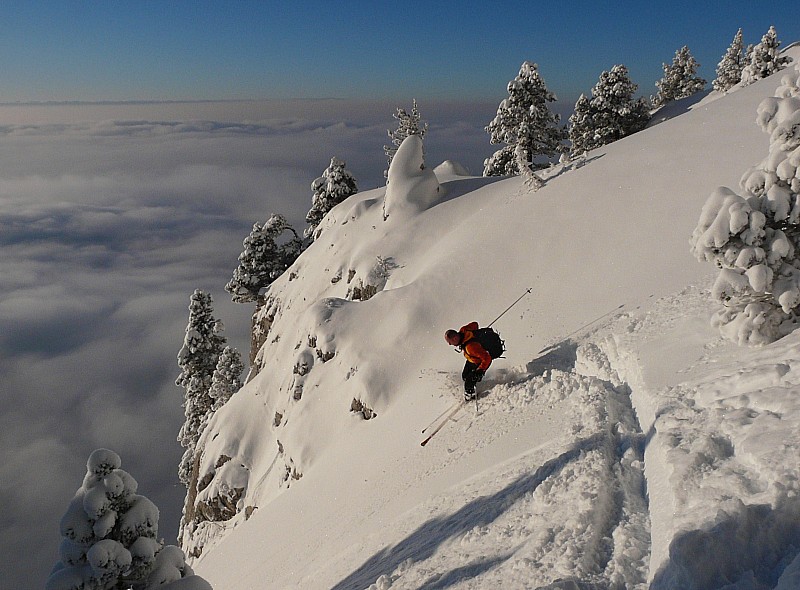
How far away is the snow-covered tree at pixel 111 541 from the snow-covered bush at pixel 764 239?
41.4ft

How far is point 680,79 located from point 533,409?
76674 millimetres

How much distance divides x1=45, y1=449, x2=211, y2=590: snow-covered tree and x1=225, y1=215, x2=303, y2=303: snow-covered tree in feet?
119

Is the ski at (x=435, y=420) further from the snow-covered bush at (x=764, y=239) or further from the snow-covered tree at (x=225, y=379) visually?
the snow-covered tree at (x=225, y=379)

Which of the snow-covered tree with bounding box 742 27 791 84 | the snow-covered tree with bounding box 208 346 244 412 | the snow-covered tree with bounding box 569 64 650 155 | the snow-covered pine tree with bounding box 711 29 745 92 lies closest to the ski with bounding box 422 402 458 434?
the snow-covered tree with bounding box 208 346 244 412

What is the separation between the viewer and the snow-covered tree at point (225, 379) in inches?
1578

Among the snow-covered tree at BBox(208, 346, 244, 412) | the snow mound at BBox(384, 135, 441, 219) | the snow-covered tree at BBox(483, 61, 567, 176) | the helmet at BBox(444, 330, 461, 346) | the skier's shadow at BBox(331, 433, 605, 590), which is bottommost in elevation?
the snow-covered tree at BBox(208, 346, 244, 412)

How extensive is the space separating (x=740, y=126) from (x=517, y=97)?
20.5m

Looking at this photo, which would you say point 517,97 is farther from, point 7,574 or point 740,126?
point 7,574

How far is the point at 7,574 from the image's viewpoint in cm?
15325

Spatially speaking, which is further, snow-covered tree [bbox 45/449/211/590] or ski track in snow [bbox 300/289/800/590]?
snow-covered tree [bbox 45/449/211/590]

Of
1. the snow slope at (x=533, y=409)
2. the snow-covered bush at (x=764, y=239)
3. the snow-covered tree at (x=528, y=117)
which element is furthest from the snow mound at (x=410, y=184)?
the snow-covered bush at (x=764, y=239)

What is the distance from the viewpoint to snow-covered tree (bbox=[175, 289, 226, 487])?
43.0 m

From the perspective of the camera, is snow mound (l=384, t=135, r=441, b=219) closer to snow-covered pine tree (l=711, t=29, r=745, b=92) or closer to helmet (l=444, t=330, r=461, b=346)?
helmet (l=444, t=330, r=461, b=346)

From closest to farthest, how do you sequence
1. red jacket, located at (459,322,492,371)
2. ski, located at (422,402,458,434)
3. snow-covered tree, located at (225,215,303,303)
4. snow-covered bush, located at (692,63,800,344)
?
1. snow-covered bush, located at (692,63,800,344)
2. red jacket, located at (459,322,492,371)
3. ski, located at (422,402,458,434)
4. snow-covered tree, located at (225,215,303,303)
